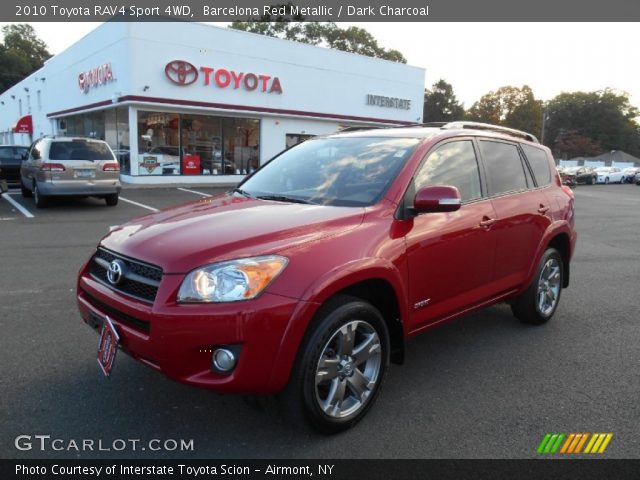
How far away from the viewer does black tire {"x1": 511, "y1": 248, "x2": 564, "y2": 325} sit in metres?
4.76

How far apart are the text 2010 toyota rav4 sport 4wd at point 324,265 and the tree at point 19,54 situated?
80.4 metres

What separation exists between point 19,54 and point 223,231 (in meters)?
84.6

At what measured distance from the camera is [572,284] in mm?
6719

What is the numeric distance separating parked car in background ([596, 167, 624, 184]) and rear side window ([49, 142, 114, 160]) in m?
38.7

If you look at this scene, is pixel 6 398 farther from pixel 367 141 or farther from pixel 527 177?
pixel 527 177

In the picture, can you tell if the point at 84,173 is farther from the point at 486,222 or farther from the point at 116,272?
the point at 486,222

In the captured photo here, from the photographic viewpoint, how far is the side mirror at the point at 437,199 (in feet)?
10.6

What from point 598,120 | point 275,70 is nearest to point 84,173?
point 275,70

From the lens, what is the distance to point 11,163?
1669 cm

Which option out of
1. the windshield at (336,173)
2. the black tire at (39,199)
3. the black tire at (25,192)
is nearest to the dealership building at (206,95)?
the black tire at (25,192)

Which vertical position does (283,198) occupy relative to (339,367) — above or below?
above

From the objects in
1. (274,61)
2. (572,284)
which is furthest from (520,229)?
(274,61)

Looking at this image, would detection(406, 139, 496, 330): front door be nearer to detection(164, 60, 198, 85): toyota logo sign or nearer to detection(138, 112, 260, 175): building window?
detection(164, 60, 198, 85): toyota logo sign

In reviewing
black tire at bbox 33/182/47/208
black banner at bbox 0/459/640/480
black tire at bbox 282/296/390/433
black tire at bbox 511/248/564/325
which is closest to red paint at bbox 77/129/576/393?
black tire at bbox 282/296/390/433
